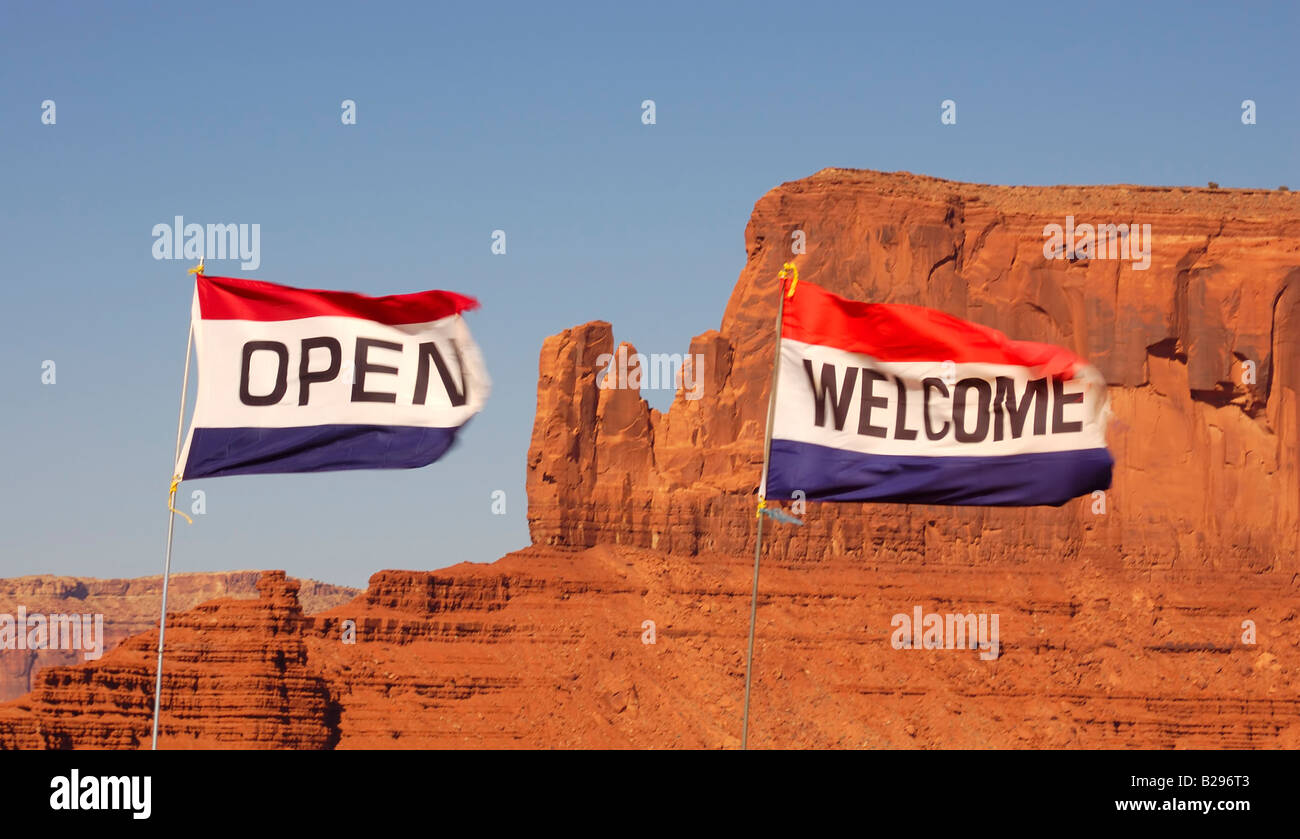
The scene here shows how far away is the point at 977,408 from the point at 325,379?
25.8 feet

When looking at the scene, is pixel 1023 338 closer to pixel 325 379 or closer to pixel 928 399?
pixel 928 399

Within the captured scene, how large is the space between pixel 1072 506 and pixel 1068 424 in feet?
318

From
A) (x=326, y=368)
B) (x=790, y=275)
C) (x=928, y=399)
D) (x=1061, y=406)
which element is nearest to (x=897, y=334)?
(x=928, y=399)

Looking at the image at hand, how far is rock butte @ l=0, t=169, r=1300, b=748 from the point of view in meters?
97.3

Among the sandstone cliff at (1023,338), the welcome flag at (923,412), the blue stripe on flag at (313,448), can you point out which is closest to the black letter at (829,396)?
the welcome flag at (923,412)

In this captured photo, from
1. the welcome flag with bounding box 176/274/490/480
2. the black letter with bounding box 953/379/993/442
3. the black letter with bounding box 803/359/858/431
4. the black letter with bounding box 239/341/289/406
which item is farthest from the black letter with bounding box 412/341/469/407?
the black letter with bounding box 953/379/993/442

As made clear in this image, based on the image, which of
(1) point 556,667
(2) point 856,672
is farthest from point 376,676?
(2) point 856,672

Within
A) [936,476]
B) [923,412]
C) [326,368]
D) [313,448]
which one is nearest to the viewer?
[313,448]

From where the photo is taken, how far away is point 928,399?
2653cm

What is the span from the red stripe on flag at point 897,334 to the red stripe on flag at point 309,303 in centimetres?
395

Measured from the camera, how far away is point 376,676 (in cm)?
9994

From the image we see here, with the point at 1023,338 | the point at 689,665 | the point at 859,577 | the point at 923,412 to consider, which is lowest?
the point at 689,665

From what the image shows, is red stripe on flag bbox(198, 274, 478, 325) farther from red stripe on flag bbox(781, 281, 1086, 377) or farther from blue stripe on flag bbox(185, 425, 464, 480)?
red stripe on flag bbox(781, 281, 1086, 377)

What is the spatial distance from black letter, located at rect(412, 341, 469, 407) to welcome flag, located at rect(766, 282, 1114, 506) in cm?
370
